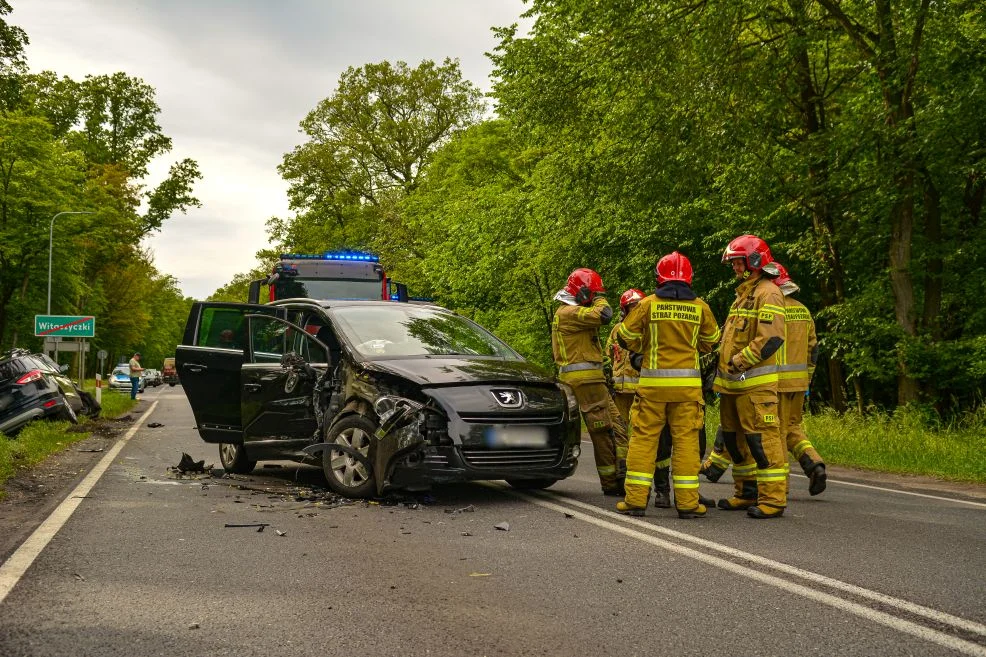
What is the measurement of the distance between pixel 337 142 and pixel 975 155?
108 ft

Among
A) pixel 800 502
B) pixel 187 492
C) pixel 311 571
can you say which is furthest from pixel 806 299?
pixel 311 571

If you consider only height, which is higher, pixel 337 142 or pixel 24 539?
pixel 337 142

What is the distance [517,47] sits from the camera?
18.1 meters

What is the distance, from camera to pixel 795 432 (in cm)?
786

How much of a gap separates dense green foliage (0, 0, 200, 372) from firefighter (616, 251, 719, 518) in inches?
1215

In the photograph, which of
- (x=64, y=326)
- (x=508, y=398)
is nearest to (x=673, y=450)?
(x=508, y=398)

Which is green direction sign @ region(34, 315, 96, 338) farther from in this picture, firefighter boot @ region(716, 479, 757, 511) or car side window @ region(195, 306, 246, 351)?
firefighter boot @ region(716, 479, 757, 511)

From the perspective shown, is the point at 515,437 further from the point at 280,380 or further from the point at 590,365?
the point at 280,380

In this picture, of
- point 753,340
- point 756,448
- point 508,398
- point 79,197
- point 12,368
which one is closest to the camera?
point 756,448

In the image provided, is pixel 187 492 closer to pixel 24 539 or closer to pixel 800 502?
pixel 24 539

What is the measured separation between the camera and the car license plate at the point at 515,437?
6961 mm

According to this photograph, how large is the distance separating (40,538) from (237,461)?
3.62m

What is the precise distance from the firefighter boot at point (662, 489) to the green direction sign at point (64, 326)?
A: 2531cm

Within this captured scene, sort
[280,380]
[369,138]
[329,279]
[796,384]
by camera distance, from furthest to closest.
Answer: [369,138] < [329,279] < [280,380] < [796,384]
